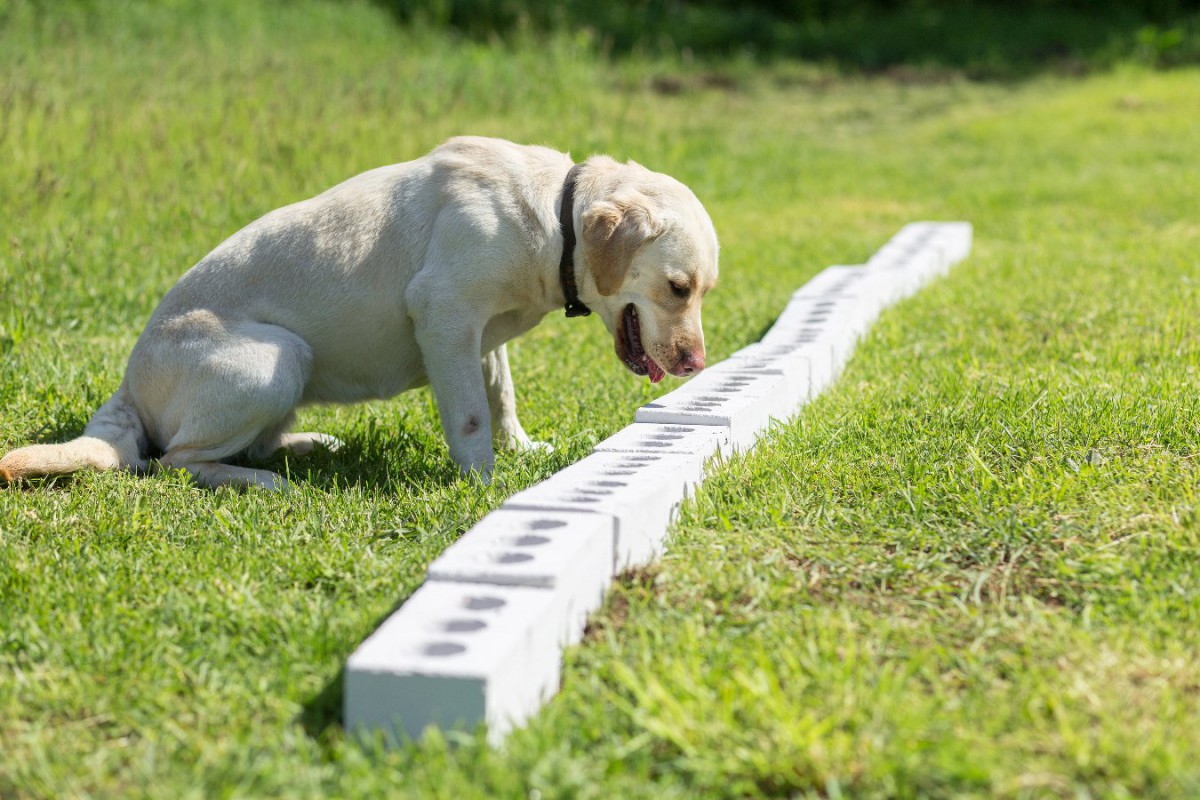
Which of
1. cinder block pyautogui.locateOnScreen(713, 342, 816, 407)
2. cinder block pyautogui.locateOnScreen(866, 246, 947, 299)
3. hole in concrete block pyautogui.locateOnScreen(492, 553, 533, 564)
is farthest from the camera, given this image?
cinder block pyautogui.locateOnScreen(866, 246, 947, 299)

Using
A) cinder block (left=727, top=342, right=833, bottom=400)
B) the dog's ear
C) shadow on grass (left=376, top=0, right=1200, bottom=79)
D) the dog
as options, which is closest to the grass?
cinder block (left=727, top=342, right=833, bottom=400)

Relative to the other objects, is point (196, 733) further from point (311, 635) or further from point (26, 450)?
point (26, 450)

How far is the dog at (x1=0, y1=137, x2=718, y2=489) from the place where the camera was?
4098mm

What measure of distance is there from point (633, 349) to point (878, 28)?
64.3ft

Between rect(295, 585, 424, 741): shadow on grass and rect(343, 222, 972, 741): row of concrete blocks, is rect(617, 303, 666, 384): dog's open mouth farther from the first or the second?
rect(295, 585, 424, 741): shadow on grass

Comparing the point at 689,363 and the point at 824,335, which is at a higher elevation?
the point at 689,363

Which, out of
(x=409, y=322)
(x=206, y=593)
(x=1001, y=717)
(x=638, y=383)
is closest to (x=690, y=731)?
(x=1001, y=717)

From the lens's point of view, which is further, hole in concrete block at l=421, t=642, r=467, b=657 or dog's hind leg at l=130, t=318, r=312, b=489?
dog's hind leg at l=130, t=318, r=312, b=489

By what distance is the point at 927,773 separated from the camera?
2.20 m

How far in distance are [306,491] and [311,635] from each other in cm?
111

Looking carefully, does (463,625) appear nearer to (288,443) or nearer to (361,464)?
(361,464)

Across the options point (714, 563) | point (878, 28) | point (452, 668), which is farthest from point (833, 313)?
point (878, 28)

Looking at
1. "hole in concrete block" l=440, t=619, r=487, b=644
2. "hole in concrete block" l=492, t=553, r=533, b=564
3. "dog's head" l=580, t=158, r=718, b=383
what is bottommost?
"hole in concrete block" l=440, t=619, r=487, b=644

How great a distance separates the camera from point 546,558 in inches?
105
